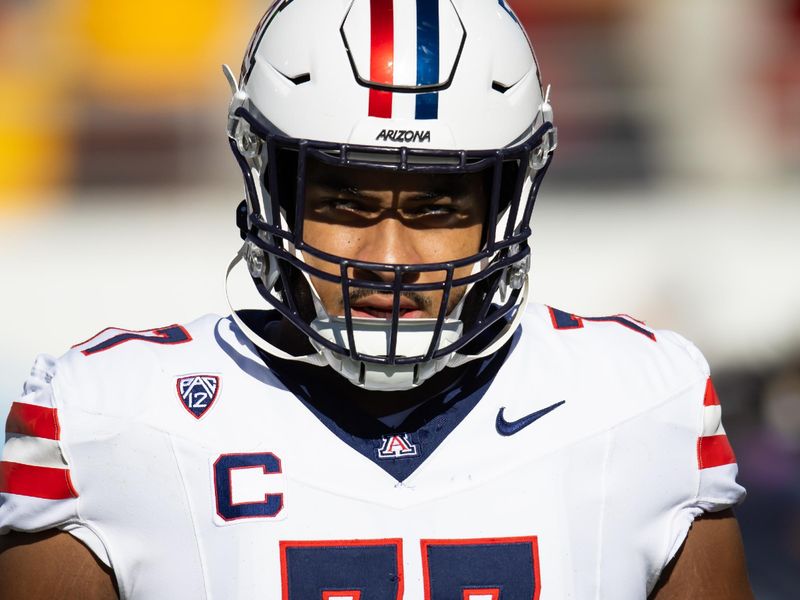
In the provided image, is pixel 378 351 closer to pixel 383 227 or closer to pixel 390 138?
pixel 383 227

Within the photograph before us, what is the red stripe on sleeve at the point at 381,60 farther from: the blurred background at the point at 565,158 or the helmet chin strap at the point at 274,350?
the blurred background at the point at 565,158

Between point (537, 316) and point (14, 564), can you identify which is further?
point (537, 316)

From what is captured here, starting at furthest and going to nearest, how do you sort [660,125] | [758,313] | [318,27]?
[660,125], [758,313], [318,27]

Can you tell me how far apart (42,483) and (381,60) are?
626 millimetres

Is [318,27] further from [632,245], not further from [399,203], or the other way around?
Answer: [632,245]

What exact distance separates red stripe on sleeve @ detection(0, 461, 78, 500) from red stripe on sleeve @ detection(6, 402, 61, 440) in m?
0.04

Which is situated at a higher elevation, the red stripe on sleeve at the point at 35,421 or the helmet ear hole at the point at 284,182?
the helmet ear hole at the point at 284,182

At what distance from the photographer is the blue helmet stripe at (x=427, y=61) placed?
1.41 metres

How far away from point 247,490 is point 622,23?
4080 millimetres

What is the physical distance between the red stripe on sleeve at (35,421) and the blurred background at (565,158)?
276cm

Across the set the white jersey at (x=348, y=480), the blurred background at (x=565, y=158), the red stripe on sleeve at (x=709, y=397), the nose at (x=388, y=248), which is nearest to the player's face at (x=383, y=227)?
the nose at (x=388, y=248)

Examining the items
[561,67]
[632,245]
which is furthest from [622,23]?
[632,245]

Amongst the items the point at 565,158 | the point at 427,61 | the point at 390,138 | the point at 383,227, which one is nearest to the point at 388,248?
the point at 383,227

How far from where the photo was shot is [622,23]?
5027 mm
